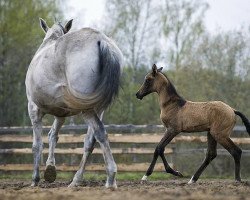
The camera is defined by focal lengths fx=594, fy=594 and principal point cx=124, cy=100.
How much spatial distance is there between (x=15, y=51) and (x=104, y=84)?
608 inches

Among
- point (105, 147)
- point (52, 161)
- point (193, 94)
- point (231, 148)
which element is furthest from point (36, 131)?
point (193, 94)

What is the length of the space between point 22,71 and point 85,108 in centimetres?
1482

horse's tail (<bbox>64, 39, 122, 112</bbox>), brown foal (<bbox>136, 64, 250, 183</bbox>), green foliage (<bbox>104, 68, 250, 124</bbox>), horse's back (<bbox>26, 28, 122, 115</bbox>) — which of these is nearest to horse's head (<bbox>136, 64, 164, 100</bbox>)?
brown foal (<bbox>136, 64, 250, 183</bbox>)

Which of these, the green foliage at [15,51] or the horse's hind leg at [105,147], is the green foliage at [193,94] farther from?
the horse's hind leg at [105,147]

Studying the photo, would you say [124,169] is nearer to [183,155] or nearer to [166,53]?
[183,155]

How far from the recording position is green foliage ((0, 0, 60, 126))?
22047 millimetres

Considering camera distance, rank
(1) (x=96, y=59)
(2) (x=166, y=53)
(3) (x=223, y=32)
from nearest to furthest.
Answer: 1. (1) (x=96, y=59)
2. (3) (x=223, y=32)
3. (2) (x=166, y=53)

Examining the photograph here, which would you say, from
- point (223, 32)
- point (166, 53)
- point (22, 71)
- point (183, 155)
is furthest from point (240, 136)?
point (166, 53)

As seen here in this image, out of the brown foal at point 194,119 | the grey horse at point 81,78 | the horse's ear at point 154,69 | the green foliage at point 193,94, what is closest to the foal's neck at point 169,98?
the brown foal at point 194,119

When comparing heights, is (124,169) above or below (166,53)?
below

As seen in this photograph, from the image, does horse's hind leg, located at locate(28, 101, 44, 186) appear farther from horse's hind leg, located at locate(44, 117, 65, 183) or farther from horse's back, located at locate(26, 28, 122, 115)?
horse's back, located at locate(26, 28, 122, 115)

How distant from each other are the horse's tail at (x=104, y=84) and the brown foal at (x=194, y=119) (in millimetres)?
2813

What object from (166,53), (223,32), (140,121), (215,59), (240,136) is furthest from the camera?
(166,53)

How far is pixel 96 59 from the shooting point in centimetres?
777
